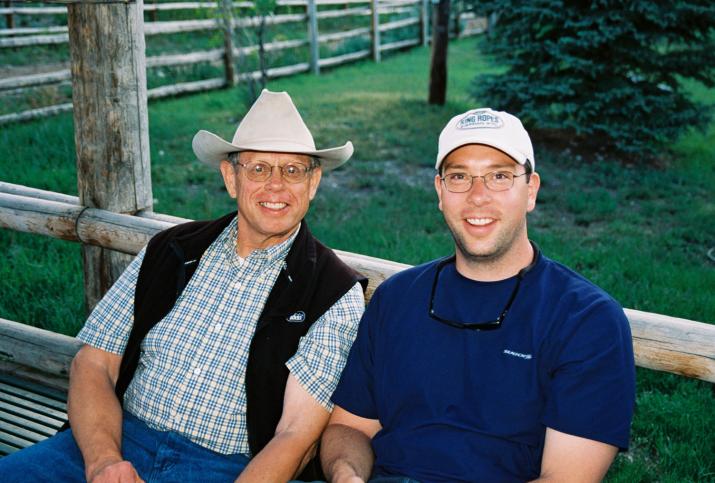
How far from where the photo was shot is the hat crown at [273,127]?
2.96 meters

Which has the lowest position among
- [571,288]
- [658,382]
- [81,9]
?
[658,382]

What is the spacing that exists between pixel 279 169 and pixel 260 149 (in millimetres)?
113

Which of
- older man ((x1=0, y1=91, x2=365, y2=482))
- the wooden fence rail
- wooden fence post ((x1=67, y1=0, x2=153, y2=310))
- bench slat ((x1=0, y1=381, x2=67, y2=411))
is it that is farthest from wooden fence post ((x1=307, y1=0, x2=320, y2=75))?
older man ((x1=0, y1=91, x2=365, y2=482))

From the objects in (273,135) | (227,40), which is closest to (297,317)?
(273,135)

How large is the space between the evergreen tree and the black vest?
6.78m

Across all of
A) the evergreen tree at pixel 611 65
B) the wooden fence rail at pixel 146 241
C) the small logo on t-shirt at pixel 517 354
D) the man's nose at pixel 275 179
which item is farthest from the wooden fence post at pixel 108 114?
the evergreen tree at pixel 611 65

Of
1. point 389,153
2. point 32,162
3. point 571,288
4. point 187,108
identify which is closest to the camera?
point 571,288

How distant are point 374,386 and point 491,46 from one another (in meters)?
7.93

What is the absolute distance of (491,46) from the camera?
9.90m

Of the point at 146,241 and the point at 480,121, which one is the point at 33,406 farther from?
the point at 480,121

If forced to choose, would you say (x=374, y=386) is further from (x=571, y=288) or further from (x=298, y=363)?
(x=571, y=288)

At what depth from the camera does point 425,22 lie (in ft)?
68.1

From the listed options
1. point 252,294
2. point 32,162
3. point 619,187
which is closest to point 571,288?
point 252,294

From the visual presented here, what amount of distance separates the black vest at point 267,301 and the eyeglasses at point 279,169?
187 mm
